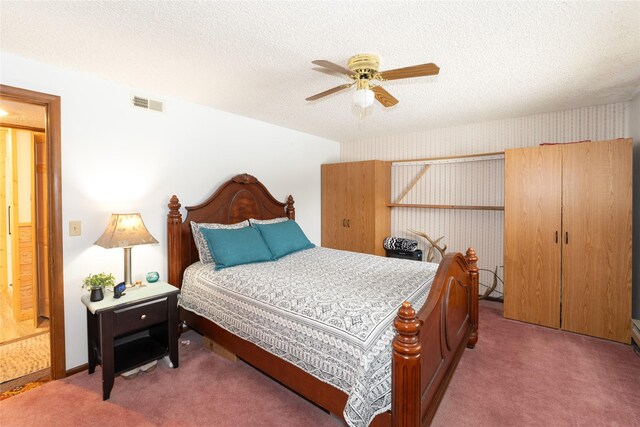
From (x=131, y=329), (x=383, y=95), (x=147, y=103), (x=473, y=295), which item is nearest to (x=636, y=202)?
(x=473, y=295)

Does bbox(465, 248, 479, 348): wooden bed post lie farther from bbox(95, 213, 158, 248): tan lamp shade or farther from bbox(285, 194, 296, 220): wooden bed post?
bbox(95, 213, 158, 248): tan lamp shade

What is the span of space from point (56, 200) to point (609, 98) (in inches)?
201

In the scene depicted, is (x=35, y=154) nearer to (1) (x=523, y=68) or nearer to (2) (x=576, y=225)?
(1) (x=523, y=68)

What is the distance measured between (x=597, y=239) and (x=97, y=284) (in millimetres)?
4406

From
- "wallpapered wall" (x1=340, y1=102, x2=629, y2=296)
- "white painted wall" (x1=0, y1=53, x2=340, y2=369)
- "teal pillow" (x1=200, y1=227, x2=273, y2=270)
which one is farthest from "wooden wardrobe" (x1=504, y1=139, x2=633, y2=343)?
"white painted wall" (x1=0, y1=53, x2=340, y2=369)

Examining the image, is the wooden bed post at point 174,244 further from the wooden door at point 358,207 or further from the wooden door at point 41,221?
the wooden door at point 358,207

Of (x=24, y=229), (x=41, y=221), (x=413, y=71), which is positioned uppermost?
(x=413, y=71)

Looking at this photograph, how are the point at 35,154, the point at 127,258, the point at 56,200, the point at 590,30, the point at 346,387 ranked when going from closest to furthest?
1. the point at 346,387
2. the point at 590,30
3. the point at 56,200
4. the point at 127,258
5. the point at 35,154

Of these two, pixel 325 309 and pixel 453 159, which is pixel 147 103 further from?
pixel 453 159

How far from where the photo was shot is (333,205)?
486cm

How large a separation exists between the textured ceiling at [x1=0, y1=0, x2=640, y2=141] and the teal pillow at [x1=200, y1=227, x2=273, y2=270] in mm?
1345

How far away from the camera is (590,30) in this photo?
186 centimetres

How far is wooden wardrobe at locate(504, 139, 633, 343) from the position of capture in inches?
113

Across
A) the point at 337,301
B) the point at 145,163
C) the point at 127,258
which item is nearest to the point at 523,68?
the point at 337,301
